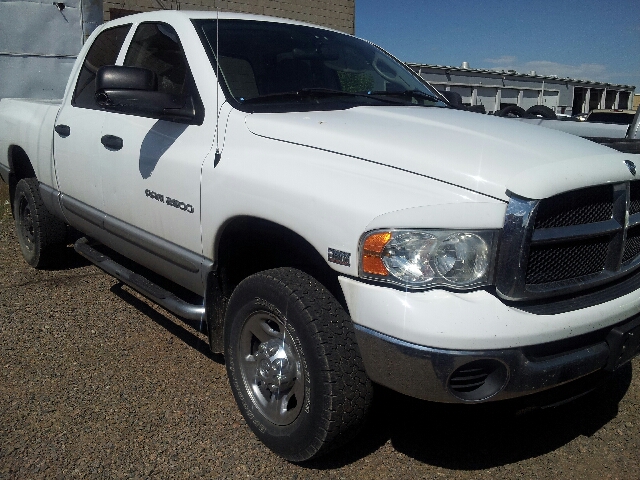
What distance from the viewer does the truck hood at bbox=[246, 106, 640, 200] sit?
7.09 ft

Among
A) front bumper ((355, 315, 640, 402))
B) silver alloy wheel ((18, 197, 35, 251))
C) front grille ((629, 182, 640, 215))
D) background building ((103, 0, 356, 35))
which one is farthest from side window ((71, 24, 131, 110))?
background building ((103, 0, 356, 35))

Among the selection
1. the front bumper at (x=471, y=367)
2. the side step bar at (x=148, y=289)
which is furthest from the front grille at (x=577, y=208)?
the side step bar at (x=148, y=289)

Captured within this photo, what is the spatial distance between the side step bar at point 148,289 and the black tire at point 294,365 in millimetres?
332

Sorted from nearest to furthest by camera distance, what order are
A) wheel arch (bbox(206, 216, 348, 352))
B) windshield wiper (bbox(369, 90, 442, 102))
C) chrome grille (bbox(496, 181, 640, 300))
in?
chrome grille (bbox(496, 181, 640, 300)) < wheel arch (bbox(206, 216, 348, 352)) < windshield wiper (bbox(369, 90, 442, 102))

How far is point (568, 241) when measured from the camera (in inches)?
88.4

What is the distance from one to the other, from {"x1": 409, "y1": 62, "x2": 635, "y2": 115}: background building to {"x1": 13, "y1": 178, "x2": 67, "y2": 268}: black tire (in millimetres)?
9322

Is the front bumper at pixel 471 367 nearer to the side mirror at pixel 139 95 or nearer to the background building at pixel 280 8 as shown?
the side mirror at pixel 139 95

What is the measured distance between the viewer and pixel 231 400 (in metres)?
3.21

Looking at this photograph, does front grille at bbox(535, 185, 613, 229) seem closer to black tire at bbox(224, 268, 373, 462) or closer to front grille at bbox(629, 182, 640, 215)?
front grille at bbox(629, 182, 640, 215)

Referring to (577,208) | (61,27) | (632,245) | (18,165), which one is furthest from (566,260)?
(61,27)

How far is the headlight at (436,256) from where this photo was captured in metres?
2.12

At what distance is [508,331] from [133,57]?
291cm

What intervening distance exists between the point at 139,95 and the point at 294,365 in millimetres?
1553

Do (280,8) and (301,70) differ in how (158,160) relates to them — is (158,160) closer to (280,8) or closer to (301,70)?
(301,70)
